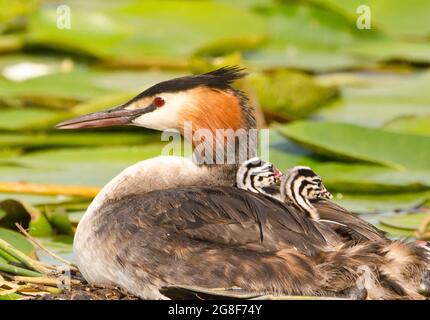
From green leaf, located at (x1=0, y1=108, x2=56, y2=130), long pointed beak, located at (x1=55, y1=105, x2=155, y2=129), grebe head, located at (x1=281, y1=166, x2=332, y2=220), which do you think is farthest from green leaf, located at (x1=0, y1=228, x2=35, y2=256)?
green leaf, located at (x1=0, y1=108, x2=56, y2=130)

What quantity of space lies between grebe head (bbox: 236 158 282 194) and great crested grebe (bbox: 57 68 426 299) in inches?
3.1

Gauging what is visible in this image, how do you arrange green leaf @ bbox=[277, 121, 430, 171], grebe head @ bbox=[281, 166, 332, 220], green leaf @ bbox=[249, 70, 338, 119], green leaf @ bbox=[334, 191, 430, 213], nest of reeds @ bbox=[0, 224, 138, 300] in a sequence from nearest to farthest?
nest of reeds @ bbox=[0, 224, 138, 300] → grebe head @ bbox=[281, 166, 332, 220] → green leaf @ bbox=[334, 191, 430, 213] → green leaf @ bbox=[277, 121, 430, 171] → green leaf @ bbox=[249, 70, 338, 119]

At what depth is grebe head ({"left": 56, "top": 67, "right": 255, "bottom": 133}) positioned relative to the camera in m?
6.05

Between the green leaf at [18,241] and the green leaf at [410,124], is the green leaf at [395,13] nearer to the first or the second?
the green leaf at [410,124]

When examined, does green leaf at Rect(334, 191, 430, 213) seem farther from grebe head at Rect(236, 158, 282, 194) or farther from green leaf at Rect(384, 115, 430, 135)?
grebe head at Rect(236, 158, 282, 194)

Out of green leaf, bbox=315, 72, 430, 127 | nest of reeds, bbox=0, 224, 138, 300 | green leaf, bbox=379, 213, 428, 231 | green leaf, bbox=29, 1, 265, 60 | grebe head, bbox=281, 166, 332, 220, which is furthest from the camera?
green leaf, bbox=29, 1, 265, 60

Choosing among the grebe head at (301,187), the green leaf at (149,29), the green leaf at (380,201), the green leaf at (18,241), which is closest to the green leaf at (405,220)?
the green leaf at (380,201)

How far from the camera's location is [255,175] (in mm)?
5895

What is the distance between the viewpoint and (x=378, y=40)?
11.9 metres

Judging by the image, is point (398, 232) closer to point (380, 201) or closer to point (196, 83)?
point (380, 201)

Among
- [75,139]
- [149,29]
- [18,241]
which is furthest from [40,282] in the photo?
[149,29]
